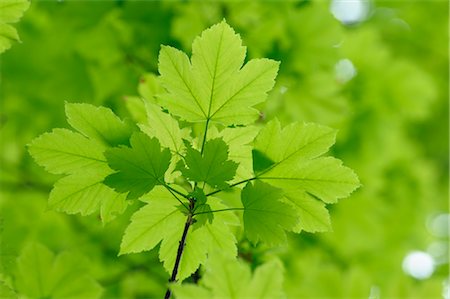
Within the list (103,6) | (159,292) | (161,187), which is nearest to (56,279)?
(161,187)

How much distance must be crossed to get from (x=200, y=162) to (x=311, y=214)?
211 millimetres

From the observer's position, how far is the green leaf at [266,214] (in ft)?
2.83

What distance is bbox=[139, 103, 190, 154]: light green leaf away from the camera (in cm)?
91

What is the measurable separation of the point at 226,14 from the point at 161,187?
1.11 metres

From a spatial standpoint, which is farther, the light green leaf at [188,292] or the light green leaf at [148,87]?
the light green leaf at [148,87]

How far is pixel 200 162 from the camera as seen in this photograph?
33.9 inches

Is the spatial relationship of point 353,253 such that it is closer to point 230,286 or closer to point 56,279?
point 56,279

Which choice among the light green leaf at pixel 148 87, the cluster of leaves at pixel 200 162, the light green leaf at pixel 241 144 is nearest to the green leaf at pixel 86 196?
the cluster of leaves at pixel 200 162

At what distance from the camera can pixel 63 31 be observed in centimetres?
205

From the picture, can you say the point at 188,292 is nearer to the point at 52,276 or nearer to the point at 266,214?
the point at 266,214

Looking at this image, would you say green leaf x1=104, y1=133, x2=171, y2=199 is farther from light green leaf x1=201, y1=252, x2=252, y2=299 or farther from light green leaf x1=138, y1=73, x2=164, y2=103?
light green leaf x1=138, y1=73, x2=164, y2=103

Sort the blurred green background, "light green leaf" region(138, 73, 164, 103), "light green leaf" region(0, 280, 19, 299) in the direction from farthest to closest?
the blurred green background → "light green leaf" region(138, 73, 164, 103) → "light green leaf" region(0, 280, 19, 299)

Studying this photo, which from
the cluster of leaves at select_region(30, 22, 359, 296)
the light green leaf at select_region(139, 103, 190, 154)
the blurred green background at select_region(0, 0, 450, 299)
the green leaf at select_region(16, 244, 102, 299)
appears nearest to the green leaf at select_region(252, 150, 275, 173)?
the cluster of leaves at select_region(30, 22, 359, 296)

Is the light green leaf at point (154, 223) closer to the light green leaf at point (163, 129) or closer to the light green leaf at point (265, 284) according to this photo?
the light green leaf at point (163, 129)
